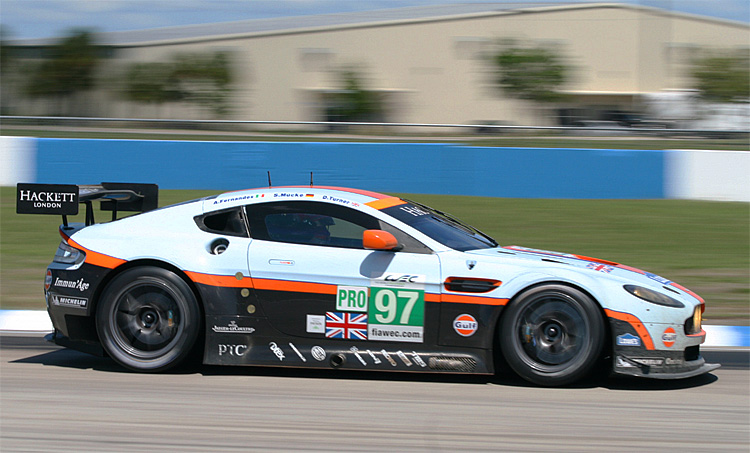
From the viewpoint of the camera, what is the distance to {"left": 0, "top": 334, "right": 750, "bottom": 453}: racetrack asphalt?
415 centimetres

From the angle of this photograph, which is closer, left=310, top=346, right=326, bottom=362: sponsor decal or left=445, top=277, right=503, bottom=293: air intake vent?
left=445, top=277, right=503, bottom=293: air intake vent

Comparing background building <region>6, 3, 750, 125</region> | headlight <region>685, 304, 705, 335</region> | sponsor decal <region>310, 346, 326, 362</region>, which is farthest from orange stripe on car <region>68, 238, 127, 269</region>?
background building <region>6, 3, 750, 125</region>

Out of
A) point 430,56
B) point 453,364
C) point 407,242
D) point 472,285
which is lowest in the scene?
point 453,364

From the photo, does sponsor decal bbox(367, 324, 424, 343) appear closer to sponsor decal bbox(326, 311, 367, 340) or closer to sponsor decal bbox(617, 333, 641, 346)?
sponsor decal bbox(326, 311, 367, 340)

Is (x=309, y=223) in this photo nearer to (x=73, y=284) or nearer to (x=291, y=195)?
(x=291, y=195)

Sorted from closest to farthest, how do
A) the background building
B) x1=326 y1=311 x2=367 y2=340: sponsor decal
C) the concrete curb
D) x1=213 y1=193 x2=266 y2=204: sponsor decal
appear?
x1=326 y1=311 x2=367 y2=340: sponsor decal → x1=213 y1=193 x2=266 y2=204: sponsor decal → the concrete curb → the background building

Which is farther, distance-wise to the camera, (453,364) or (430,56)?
(430,56)

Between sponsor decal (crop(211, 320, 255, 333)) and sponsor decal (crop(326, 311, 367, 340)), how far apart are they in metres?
0.53

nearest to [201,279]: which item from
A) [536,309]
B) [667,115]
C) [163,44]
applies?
[536,309]

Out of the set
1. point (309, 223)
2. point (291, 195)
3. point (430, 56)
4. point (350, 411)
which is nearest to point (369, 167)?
point (291, 195)

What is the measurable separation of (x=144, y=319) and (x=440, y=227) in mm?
2151

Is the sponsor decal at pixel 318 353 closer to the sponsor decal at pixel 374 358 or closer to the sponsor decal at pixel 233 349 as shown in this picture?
the sponsor decal at pixel 374 358

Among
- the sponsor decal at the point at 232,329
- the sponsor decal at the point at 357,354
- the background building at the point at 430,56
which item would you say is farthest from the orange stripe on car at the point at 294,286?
the background building at the point at 430,56

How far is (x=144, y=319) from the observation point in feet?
17.9
